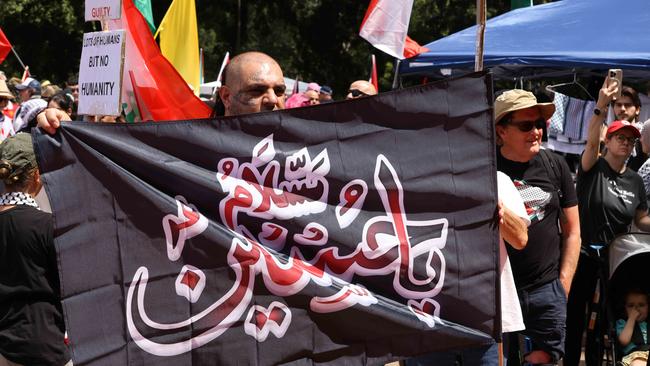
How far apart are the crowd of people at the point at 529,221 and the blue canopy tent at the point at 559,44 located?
1.29m

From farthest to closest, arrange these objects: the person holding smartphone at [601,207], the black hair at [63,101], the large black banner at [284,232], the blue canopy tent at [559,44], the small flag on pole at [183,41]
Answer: the blue canopy tent at [559,44]
the black hair at [63,101]
the small flag on pole at [183,41]
the person holding smartphone at [601,207]
the large black banner at [284,232]

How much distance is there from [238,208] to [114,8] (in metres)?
2.73

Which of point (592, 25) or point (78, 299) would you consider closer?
point (78, 299)

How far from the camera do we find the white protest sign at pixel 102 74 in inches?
225

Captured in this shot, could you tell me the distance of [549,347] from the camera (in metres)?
5.60

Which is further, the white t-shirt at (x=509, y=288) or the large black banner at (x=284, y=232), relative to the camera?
the white t-shirt at (x=509, y=288)

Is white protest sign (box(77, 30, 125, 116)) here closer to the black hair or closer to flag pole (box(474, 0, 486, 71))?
flag pole (box(474, 0, 486, 71))

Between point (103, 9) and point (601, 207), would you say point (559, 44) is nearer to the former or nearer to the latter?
point (601, 207)

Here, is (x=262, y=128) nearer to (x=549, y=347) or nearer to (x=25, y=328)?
(x=25, y=328)

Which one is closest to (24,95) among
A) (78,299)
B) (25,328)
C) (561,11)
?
A: (561,11)

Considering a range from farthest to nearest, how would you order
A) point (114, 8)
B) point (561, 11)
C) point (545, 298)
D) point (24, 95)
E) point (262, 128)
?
point (24, 95)
point (561, 11)
point (114, 8)
point (545, 298)
point (262, 128)

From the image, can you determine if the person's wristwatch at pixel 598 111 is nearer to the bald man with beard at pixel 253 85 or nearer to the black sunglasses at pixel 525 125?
the black sunglasses at pixel 525 125

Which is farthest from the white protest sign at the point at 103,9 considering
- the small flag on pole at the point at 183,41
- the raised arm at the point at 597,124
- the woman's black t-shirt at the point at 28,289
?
the raised arm at the point at 597,124

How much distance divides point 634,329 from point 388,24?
3.39 m
